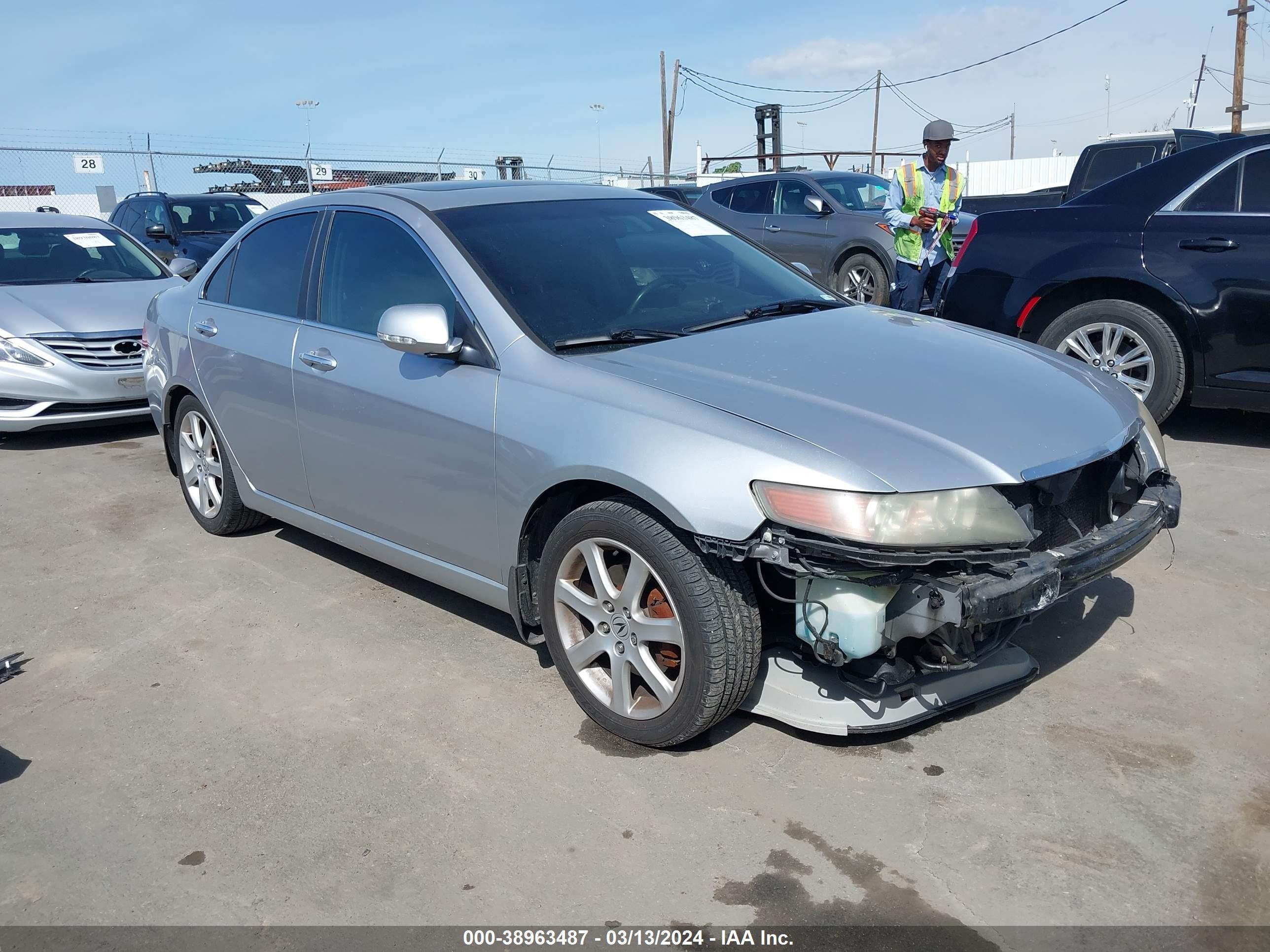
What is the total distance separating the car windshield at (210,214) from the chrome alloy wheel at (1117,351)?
416 inches

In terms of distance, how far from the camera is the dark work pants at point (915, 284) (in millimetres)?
7297

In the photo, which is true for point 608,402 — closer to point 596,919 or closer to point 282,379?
point 596,919

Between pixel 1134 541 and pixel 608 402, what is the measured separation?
1.62 metres

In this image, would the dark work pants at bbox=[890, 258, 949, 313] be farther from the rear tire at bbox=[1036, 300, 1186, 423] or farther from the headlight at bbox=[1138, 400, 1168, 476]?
the headlight at bbox=[1138, 400, 1168, 476]

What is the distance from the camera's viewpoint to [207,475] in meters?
5.21

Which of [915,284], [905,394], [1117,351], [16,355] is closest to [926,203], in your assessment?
[915,284]

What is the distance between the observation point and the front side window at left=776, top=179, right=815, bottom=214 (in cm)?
1228

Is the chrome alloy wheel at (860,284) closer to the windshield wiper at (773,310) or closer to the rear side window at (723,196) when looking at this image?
the rear side window at (723,196)

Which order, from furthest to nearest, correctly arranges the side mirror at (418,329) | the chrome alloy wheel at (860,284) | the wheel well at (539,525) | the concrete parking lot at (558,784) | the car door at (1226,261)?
the chrome alloy wheel at (860,284), the car door at (1226,261), the side mirror at (418,329), the wheel well at (539,525), the concrete parking lot at (558,784)

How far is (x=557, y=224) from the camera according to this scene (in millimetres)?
3961

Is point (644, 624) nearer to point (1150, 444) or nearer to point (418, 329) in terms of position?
point (418, 329)

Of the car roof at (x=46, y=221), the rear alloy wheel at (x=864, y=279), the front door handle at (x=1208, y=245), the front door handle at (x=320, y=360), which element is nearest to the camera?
the front door handle at (x=320, y=360)

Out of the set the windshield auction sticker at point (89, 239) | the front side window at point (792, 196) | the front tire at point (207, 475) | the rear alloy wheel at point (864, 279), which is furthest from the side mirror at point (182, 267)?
the front side window at point (792, 196)

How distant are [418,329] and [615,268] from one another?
832mm
